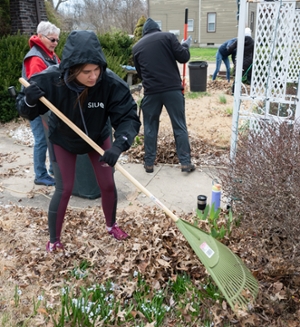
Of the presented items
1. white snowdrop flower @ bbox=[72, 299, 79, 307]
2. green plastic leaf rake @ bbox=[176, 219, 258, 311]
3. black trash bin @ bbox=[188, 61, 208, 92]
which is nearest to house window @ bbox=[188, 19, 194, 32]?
black trash bin @ bbox=[188, 61, 208, 92]

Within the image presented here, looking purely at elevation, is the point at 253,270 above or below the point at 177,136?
below

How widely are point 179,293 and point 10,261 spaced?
1.47 meters

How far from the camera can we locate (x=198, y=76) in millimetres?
11281

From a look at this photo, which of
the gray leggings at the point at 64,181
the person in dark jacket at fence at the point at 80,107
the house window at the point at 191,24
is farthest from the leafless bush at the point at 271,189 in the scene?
the house window at the point at 191,24

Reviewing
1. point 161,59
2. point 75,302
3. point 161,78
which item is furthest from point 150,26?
point 75,302

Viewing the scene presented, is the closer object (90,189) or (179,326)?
(179,326)

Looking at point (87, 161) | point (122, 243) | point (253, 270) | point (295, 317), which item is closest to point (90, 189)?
point (87, 161)

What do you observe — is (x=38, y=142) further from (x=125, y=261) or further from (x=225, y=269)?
(x=225, y=269)

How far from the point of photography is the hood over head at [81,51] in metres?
2.49

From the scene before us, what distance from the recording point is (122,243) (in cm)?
330

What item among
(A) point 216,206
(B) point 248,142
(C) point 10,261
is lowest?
(C) point 10,261

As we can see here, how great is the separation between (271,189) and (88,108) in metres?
1.45

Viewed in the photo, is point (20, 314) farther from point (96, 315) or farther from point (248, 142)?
point (248, 142)

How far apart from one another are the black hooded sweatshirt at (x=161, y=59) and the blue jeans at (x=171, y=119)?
0.37 ft
